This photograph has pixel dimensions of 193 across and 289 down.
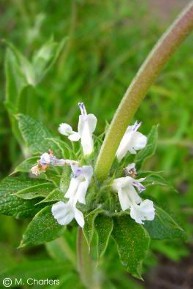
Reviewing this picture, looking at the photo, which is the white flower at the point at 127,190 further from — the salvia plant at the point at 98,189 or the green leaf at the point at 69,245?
the green leaf at the point at 69,245

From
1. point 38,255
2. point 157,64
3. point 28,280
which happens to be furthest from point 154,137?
point 38,255

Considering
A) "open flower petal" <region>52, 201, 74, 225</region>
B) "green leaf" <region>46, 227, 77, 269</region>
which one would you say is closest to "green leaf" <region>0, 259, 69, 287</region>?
"green leaf" <region>46, 227, 77, 269</region>

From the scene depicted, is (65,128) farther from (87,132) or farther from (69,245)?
(69,245)

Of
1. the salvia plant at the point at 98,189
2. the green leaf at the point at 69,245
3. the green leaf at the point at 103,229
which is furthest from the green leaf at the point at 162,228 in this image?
the green leaf at the point at 69,245

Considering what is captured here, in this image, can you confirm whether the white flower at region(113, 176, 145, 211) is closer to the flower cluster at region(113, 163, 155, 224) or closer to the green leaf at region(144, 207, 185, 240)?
the flower cluster at region(113, 163, 155, 224)

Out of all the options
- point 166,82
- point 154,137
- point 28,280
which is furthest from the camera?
point 166,82

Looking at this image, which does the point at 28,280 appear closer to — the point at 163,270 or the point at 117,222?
the point at 117,222
